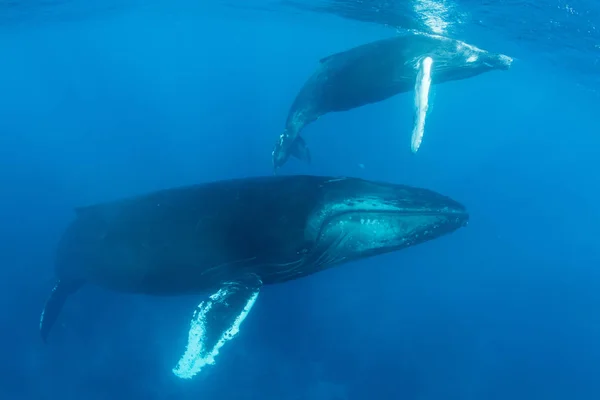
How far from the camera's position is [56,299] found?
37.6 ft

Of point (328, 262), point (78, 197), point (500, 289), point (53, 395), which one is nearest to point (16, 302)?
point (53, 395)

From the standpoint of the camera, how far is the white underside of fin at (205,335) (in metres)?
5.72

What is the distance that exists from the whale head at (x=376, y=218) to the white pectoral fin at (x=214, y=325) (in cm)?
123

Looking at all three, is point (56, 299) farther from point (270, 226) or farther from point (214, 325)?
point (270, 226)

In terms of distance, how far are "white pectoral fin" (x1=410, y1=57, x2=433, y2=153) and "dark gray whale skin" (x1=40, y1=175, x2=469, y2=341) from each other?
10.0ft

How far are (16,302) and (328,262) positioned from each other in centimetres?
1646

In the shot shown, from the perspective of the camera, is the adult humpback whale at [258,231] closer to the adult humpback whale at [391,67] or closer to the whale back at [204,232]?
the whale back at [204,232]

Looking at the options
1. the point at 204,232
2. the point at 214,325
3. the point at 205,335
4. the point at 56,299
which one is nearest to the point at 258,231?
the point at 204,232

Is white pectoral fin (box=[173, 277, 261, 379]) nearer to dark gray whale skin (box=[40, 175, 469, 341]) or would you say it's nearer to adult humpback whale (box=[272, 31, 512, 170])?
dark gray whale skin (box=[40, 175, 469, 341])

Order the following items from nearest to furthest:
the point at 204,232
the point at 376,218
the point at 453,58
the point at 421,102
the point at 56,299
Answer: the point at 376,218, the point at 204,232, the point at 421,102, the point at 453,58, the point at 56,299

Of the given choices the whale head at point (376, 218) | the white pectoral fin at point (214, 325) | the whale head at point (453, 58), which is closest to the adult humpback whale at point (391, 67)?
the whale head at point (453, 58)

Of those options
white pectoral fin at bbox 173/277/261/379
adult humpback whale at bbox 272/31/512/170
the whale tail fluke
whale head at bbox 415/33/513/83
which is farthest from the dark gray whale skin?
whale head at bbox 415/33/513/83

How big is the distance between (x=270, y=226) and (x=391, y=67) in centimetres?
686

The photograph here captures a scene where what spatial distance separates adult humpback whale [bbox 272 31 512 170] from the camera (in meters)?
10.8
